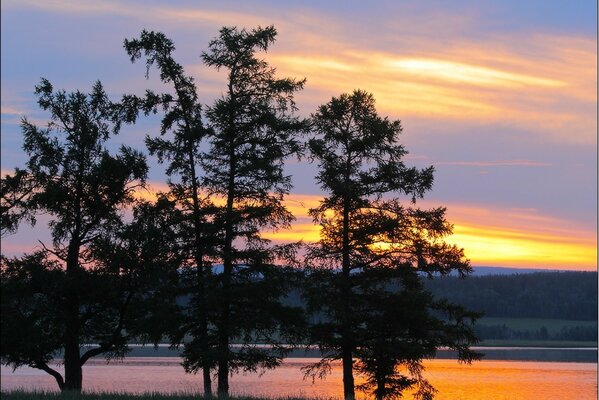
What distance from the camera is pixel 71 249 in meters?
38.6

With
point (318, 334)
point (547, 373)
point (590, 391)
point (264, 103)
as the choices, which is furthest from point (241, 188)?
point (547, 373)

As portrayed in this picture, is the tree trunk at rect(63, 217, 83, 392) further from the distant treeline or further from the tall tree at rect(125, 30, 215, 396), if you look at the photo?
the distant treeline

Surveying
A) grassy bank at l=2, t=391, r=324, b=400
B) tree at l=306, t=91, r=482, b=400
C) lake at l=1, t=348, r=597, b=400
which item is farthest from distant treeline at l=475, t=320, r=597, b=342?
grassy bank at l=2, t=391, r=324, b=400

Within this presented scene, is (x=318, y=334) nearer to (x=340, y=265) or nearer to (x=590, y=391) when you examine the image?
(x=340, y=265)

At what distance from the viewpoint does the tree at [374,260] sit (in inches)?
1487

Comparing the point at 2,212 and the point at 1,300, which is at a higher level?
the point at 2,212

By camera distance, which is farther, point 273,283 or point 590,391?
point 590,391

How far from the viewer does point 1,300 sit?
37.7m

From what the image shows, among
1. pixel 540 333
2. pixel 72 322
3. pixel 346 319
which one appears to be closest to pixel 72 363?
pixel 72 322

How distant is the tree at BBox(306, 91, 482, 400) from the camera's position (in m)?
37.8

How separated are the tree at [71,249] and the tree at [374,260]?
806 cm

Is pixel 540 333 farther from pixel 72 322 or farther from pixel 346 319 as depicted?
pixel 72 322

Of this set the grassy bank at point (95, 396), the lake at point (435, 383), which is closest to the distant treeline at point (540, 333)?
the lake at point (435, 383)

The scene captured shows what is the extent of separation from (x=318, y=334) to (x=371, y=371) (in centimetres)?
262
